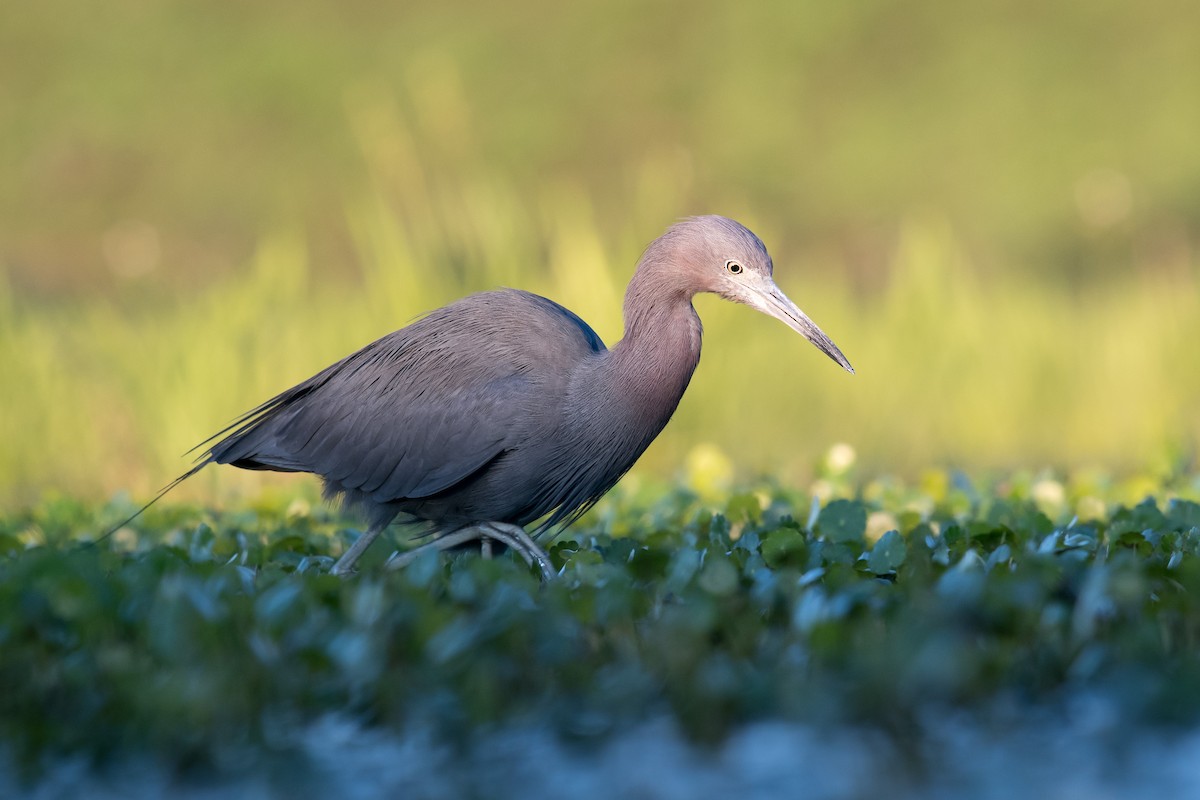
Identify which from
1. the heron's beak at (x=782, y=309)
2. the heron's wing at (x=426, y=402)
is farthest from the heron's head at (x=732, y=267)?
the heron's wing at (x=426, y=402)

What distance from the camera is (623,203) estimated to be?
15.6 m

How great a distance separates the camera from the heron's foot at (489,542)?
161 inches

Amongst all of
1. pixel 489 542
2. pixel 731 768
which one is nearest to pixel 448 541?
pixel 489 542

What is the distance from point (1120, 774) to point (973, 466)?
5.24m

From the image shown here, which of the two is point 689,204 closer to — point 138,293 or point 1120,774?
point 138,293

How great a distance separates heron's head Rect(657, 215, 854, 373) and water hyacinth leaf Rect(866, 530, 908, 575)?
0.53m

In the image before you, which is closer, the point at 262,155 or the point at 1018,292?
the point at 1018,292

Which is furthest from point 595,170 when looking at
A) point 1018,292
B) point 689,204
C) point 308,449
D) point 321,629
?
point 321,629

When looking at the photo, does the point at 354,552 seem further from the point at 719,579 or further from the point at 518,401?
the point at 719,579

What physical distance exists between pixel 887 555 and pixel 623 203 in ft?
38.9

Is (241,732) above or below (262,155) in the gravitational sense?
below

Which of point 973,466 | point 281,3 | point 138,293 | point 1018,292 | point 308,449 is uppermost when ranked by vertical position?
point 281,3

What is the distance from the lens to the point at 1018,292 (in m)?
9.13

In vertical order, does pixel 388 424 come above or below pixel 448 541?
above
